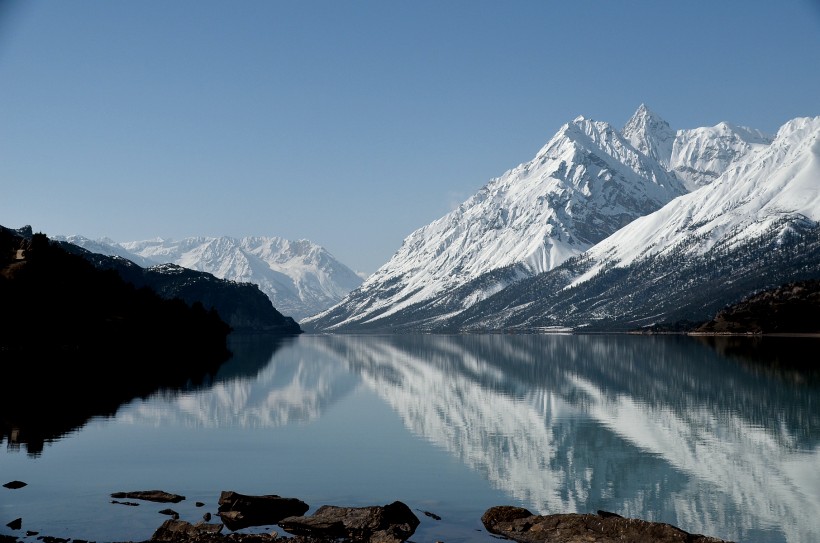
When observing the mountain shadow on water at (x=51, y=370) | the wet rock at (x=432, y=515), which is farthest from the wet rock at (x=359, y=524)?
the mountain shadow on water at (x=51, y=370)

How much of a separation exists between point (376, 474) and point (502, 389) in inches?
2958

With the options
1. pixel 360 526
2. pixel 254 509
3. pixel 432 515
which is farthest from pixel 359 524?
pixel 254 509

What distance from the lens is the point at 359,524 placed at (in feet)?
151

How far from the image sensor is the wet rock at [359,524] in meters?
44.4

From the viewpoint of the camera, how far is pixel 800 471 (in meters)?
64.3

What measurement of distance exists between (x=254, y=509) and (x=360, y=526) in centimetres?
679

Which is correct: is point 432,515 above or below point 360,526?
below

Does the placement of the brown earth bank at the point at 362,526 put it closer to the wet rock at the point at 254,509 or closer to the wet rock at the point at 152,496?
the wet rock at the point at 254,509

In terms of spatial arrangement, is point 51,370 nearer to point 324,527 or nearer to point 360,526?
point 324,527

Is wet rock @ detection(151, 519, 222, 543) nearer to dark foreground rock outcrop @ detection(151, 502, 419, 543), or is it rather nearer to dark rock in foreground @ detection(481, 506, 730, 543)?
dark foreground rock outcrop @ detection(151, 502, 419, 543)

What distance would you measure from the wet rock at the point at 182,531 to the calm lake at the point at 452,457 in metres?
1.32

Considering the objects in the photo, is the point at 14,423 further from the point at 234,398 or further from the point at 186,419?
the point at 234,398

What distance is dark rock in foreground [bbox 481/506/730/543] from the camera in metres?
42.9

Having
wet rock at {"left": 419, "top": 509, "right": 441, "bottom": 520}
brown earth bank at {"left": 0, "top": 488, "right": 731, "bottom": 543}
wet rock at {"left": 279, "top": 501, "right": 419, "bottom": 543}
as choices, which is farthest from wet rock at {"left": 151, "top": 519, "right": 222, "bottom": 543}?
wet rock at {"left": 419, "top": 509, "right": 441, "bottom": 520}
